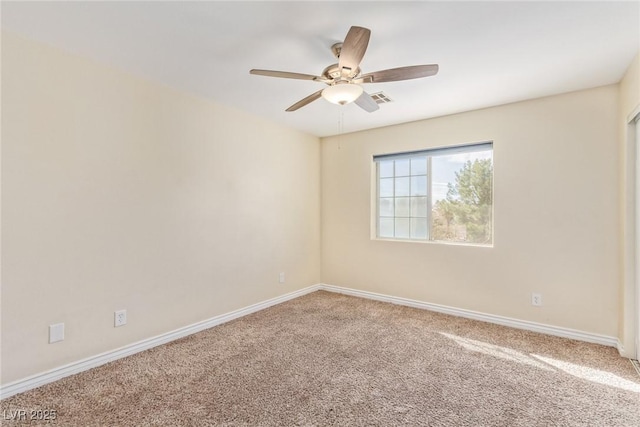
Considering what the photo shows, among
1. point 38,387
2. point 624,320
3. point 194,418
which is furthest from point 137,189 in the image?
point 624,320

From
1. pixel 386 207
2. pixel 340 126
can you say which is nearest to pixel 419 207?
pixel 386 207

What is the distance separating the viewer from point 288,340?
2.77m

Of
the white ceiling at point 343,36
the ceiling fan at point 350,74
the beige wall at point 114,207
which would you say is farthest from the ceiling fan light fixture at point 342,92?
the beige wall at point 114,207

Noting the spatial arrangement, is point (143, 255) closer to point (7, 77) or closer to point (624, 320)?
point (7, 77)

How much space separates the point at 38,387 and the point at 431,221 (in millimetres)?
3827

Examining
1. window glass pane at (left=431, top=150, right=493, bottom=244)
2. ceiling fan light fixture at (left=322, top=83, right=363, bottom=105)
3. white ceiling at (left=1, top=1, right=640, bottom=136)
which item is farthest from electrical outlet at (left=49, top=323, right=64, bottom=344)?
window glass pane at (left=431, top=150, right=493, bottom=244)

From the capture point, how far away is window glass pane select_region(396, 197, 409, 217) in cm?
398

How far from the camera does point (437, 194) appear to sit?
3719 mm

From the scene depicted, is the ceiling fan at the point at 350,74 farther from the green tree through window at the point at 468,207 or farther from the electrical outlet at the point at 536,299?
the electrical outlet at the point at 536,299

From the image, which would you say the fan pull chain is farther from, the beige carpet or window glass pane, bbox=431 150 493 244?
the beige carpet

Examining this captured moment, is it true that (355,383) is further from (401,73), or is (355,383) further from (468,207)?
(468,207)

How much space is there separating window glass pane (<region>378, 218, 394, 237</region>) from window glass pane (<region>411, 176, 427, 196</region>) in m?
0.49

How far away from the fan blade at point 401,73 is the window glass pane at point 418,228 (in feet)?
7.36

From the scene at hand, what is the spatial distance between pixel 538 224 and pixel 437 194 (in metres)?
1.08
